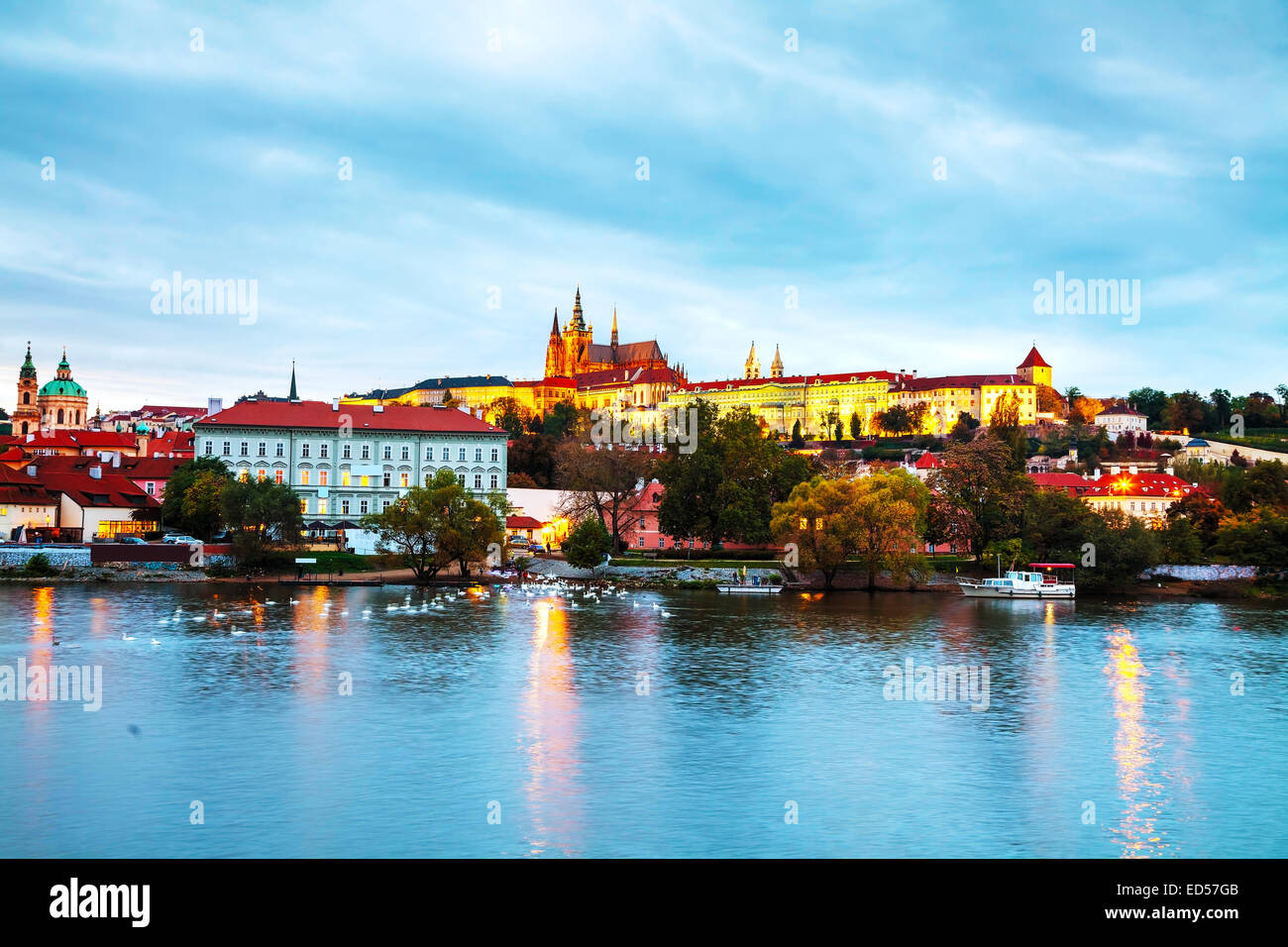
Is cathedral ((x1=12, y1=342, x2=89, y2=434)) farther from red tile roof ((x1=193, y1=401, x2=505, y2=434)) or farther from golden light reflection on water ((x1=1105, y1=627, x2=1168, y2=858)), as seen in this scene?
golden light reflection on water ((x1=1105, y1=627, x2=1168, y2=858))

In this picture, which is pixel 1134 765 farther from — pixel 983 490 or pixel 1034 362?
pixel 1034 362

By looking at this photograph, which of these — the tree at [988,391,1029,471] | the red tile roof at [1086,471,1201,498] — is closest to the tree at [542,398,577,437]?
the tree at [988,391,1029,471]

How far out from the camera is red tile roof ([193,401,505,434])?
74.5 metres

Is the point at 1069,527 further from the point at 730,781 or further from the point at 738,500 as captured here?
the point at 730,781

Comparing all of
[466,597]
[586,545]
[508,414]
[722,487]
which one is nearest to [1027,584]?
[722,487]

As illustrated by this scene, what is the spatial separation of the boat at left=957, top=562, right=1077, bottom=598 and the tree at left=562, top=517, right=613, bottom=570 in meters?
20.4

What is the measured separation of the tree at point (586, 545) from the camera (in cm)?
6688

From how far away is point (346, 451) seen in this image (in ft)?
247

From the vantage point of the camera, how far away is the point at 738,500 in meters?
72.1

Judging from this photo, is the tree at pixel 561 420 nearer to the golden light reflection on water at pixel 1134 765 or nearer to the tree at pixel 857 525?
the tree at pixel 857 525

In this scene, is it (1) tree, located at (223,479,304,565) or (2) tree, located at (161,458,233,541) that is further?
A: (2) tree, located at (161,458,233,541)

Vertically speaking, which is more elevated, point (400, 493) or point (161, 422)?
point (161, 422)
